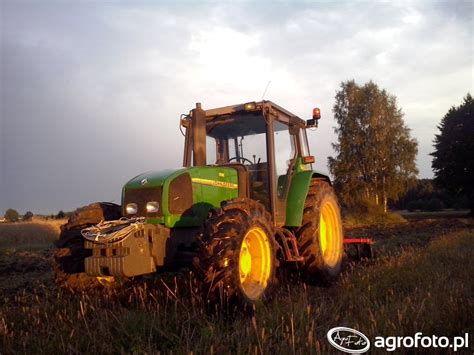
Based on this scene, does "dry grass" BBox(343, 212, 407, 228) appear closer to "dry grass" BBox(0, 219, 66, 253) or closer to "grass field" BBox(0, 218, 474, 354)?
"dry grass" BBox(0, 219, 66, 253)

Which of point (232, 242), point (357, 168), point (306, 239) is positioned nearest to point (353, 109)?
point (357, 168)

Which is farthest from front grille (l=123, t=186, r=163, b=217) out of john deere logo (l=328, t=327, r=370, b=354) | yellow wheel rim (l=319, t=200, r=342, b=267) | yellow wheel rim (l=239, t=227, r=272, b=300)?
yellow wheel rim (l=319, t=200, r=342, b=267)

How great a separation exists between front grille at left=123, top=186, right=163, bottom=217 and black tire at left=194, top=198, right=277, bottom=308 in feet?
2.82

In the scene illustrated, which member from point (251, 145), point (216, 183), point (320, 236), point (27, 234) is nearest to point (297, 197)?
point (320, 236)

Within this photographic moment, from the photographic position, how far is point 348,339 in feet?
11.8

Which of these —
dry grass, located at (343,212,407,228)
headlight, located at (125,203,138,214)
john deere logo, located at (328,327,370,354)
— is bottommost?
dry grass, located at (343,212,407,228)

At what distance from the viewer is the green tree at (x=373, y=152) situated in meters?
31.8

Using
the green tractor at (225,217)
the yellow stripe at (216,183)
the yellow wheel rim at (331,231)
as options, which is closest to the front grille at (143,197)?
the green tractor at (225,217)

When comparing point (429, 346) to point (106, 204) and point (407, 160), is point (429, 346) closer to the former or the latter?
point (106, 204)

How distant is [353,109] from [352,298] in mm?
29163

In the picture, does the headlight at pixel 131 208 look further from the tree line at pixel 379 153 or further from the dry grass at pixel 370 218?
the tree line at pixel 379 153

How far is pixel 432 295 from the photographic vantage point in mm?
4770

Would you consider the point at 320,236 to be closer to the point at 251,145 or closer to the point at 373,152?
the point at 251,145

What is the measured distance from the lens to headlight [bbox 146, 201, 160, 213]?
5.27m
